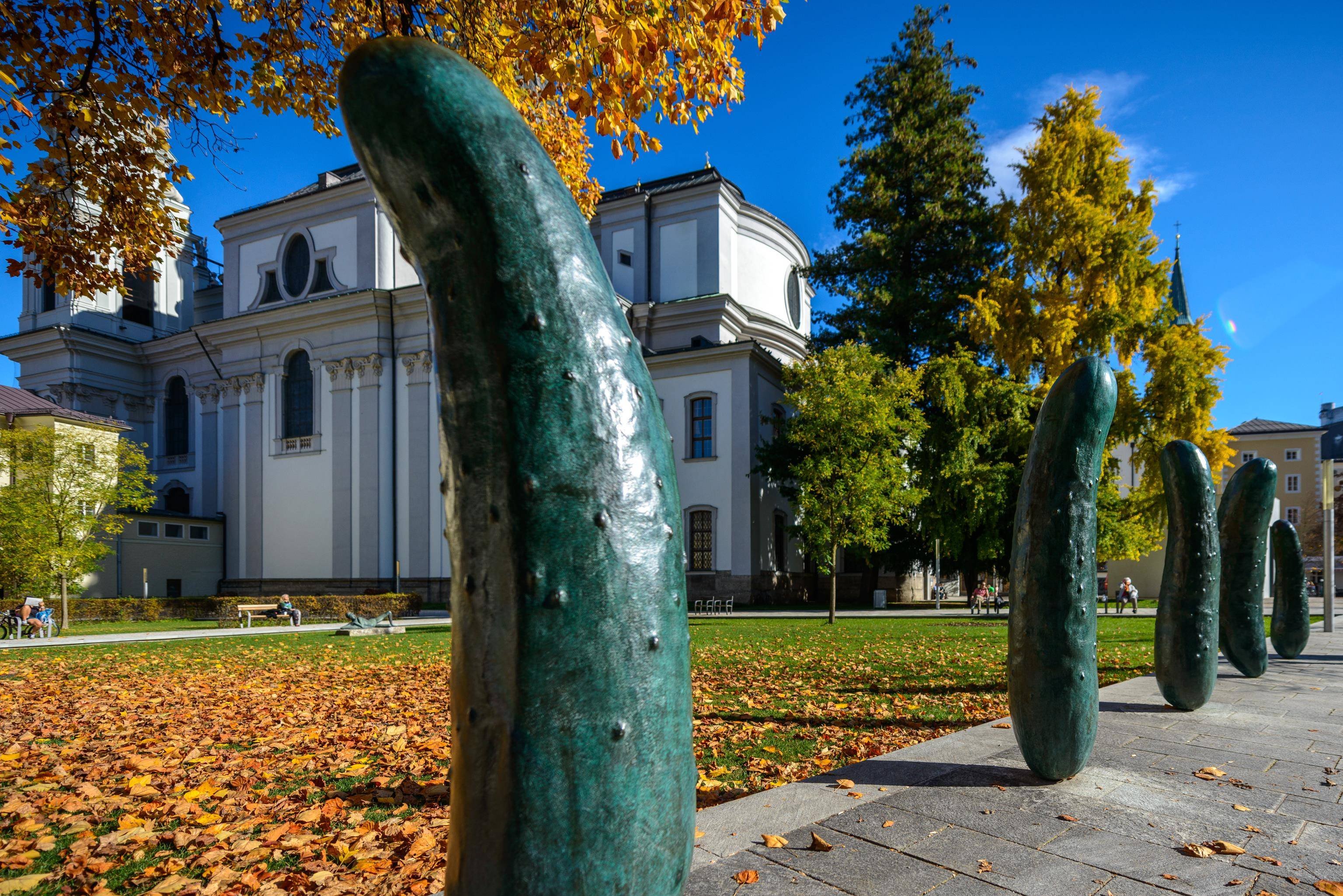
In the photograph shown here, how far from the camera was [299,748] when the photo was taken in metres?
5.91

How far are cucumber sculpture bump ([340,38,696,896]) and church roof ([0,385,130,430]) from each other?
3641cm

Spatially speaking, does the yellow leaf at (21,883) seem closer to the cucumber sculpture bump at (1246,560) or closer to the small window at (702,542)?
the cucumber sculpture bump at (1246,560)

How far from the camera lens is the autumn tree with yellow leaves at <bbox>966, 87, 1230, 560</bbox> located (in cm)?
1964

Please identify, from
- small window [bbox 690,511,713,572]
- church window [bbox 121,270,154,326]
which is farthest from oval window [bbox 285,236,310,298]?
small window [bbox 690,511,713,572]

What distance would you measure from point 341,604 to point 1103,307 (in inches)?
1001

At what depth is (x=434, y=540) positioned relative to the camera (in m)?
30.4

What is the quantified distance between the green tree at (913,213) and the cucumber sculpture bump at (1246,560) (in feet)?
70.3

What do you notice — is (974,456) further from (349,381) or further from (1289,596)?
(349,381)

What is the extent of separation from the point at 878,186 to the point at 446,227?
3194 centimetres

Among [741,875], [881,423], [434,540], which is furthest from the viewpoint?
[434,540]

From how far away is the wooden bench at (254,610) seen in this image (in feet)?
73.7

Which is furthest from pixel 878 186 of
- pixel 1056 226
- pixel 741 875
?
pixel 741 875

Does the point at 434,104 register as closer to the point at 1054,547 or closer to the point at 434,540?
the point at 1054,547

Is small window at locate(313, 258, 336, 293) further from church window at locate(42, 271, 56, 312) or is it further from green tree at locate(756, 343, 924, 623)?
green tree at locate(756, 343, 924, 623)
